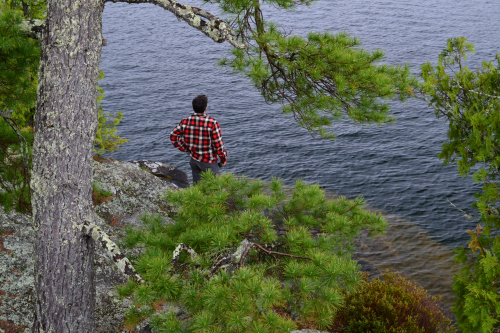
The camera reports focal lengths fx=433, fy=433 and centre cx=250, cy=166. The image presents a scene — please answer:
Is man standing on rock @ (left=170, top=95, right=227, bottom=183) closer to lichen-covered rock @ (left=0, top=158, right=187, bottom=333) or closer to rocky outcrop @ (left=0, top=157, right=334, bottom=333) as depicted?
rocky outcrop @ (left=0, top=157, right=334, bottom=333)

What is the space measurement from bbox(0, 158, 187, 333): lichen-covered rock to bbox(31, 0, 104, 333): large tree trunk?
1.08m

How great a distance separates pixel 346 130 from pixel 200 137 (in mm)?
13059

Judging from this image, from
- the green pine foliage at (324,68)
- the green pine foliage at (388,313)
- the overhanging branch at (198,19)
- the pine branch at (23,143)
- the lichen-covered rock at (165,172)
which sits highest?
the overhanging branch at (198,19)

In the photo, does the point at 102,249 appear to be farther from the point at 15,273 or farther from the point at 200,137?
the point at 200,137

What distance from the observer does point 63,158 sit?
4973 millimetres

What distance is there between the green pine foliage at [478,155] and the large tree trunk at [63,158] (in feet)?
14.8

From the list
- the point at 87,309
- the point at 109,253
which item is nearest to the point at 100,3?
the point at 109,253

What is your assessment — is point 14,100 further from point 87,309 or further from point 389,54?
point 389,54

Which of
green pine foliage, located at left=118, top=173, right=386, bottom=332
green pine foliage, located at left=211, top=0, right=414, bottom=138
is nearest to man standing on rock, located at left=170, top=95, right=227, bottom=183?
green pine foliage, located at left=211, top=0, right=414, bottom=138

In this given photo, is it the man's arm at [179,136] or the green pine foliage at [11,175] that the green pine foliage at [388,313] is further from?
the green pine foliage at [11,175]

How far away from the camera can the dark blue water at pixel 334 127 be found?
1578 centimetres

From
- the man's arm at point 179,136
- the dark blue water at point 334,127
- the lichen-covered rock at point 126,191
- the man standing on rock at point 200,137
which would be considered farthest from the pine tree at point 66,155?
the lichen-covered rock at point 126,191

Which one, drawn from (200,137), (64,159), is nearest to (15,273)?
(64,159)

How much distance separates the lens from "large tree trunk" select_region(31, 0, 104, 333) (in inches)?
195
